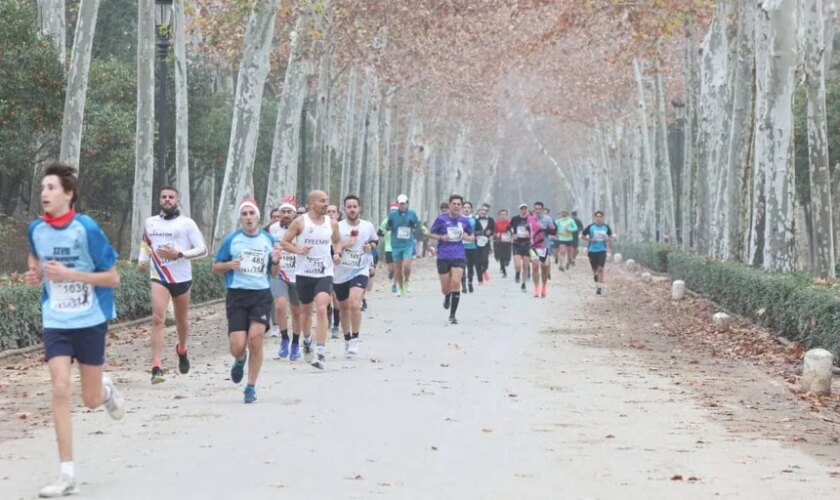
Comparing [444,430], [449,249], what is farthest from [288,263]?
[444,430]

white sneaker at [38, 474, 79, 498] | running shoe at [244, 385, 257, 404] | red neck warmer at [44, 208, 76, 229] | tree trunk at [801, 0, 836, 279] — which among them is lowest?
running shoe at [244, 385, 257, 404]

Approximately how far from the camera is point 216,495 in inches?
344

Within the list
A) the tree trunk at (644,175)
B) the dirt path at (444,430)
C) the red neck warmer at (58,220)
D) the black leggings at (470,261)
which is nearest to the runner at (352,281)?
the dirt path at (444,430)

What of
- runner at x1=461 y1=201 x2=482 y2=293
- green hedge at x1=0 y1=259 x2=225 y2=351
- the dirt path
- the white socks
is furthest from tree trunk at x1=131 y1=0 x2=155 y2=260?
the white socks

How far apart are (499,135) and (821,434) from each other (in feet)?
323

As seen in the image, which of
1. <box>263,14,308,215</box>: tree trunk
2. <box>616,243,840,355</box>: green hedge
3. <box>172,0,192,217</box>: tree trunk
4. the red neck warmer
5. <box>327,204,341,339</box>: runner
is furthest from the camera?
<box>263,14,308,215</box>: tree trunk

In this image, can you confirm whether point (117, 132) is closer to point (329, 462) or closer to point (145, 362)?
point (145, 362)

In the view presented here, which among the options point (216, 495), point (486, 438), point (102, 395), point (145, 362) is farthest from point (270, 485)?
point (145, 362)

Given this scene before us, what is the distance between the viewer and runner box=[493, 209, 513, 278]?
42.0 metres

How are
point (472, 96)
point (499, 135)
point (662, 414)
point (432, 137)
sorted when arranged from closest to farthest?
1. point (662, 414)
2. point (472, 96)
3. point (432, 137)
4. point (499, 135)

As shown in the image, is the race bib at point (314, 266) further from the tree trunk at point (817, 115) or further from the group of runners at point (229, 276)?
the tree trunk at point (817, 115)

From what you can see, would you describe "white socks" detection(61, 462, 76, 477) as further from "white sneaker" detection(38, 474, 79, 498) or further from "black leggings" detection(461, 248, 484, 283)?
"black leggings" detection(461, 248, 484, 283)

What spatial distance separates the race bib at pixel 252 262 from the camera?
14.2m

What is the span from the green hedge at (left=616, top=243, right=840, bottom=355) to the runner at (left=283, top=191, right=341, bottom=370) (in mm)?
5354
